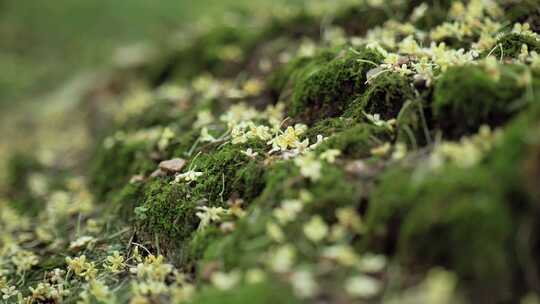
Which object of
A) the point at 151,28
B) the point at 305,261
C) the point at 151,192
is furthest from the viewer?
the point at 151,28

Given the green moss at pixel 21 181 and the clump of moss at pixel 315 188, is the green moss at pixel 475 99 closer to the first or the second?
the clump of moss at pixel 315 188

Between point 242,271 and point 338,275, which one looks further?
point 242,271

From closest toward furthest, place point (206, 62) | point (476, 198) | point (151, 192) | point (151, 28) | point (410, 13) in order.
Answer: point (476, 198), point (151, 192), point (410, 13), point (206, 62), point (151, 28)

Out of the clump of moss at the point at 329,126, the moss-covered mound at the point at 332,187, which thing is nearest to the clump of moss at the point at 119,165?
the moss-covered mound at the point at 332,187

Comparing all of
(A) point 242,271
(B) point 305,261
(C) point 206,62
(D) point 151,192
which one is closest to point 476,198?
(B) point 305,261

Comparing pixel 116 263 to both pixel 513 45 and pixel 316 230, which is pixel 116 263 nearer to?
pixel 316 230

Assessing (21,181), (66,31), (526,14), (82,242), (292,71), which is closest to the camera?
(82,242)

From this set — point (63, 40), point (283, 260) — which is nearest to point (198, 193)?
point (283, 260)

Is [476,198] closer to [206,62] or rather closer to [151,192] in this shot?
[151,192]
